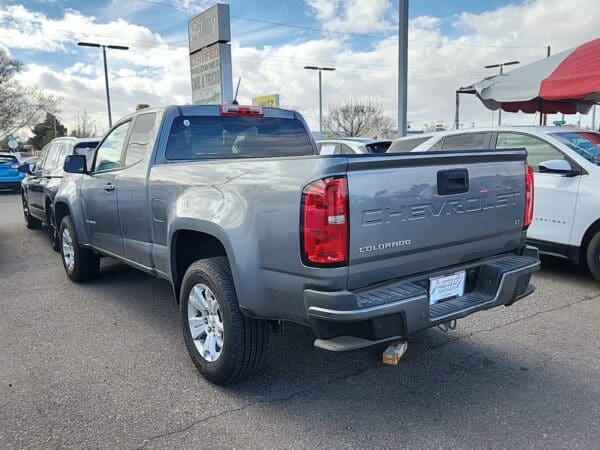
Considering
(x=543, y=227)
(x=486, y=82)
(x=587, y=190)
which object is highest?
(x=486, y=82)

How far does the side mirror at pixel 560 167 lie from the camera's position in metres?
5.41

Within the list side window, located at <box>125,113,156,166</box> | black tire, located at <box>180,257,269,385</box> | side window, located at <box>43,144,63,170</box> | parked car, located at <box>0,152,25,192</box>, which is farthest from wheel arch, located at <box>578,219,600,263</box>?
parked car, located at <box>0,152,25,192</box>

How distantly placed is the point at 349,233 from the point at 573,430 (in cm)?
169

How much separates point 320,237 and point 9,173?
20.2 meters

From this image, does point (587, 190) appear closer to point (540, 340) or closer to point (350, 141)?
point (540, 340)

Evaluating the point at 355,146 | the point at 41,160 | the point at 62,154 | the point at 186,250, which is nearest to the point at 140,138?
the point at 186,250

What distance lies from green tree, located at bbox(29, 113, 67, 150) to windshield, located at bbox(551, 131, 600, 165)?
66.5 m

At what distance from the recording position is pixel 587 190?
538 centimetres

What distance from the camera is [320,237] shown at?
2.56 m

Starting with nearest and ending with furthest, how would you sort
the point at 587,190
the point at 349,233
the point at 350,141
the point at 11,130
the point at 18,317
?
the point at 349,233 < the point at 18,317 < the point at 587,190 < the point at 350,141 < the point at 11,130

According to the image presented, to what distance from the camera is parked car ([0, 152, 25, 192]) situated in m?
19.1

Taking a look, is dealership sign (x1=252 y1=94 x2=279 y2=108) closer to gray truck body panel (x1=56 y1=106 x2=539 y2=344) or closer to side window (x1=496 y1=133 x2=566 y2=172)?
side window (x1=496 y1=133 x2=566 y2=172)

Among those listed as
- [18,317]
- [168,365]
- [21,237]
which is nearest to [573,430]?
[168,365]

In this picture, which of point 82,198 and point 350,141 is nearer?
point 82,198
